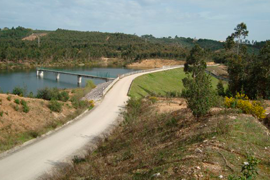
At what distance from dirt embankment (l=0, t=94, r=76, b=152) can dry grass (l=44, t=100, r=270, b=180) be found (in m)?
4.77

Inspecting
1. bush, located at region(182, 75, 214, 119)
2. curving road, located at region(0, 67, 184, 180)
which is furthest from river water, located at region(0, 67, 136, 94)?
bush, located at region(182, 75, 214, 119)

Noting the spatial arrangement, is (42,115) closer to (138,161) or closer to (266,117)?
(138,161)

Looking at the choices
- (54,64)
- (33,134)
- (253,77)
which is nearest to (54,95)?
(33,134)

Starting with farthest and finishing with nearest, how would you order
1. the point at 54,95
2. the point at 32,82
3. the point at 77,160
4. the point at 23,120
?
the point at 32,82
the point at 54,95
the point at 23,120
the point at 77,160

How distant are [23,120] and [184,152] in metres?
12.7

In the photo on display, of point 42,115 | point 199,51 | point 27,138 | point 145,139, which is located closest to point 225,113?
point 145,139

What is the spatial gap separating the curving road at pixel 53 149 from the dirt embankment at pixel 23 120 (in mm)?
911

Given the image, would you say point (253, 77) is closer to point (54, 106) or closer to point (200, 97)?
point (200, 97)

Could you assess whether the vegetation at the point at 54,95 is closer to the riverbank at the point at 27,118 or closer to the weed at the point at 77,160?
the riverbank at the point at 27,118

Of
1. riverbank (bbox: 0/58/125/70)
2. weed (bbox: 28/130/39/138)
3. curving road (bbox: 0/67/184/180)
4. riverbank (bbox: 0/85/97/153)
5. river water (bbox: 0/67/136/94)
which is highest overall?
riverbank (bbox: 0/58/125/70)

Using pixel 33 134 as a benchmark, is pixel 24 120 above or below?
above

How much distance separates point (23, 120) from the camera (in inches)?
668

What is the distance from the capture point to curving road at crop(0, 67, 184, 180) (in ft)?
37.7

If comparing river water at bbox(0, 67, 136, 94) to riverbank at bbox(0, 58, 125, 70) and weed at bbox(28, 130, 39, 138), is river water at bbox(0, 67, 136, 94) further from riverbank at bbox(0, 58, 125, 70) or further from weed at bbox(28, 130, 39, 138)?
weed at bbox(28, 130, 39, 138)
